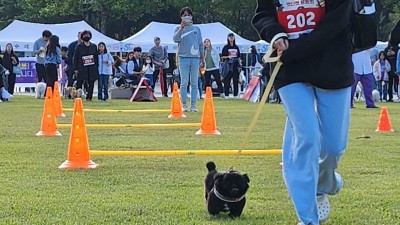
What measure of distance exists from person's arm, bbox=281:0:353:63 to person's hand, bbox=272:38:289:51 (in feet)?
0.10

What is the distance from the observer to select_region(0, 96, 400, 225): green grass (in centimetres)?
497

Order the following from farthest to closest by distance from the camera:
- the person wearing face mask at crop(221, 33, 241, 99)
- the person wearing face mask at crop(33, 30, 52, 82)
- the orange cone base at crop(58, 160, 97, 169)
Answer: the person wearing face mask at crop(221, 33, 241, 99) < the person wearing face mask at crop(33, 30, 52, 82) < the orange cone base at crop(58, 160, 97, 169)

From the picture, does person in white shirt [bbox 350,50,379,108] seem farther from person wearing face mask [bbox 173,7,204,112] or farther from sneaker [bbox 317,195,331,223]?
sneaker [bbox 317,195,331,223]

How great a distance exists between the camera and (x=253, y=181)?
21.1 feet

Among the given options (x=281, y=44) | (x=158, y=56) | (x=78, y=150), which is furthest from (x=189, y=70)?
(x=158, y=56)

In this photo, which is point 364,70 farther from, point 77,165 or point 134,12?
point 134,12

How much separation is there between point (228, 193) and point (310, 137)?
780 millimetres

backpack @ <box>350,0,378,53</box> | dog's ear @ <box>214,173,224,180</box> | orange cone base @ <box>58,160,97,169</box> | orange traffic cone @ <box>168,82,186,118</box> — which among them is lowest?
orange traffic cone @ <box>168,82,186,118</box>

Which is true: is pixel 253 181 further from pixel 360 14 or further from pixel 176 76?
pixel 176 76

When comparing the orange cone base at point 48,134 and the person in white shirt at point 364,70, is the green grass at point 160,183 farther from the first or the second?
the person in white shirt at point 364,70

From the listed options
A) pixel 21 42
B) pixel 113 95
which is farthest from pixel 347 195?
pixel 21 42

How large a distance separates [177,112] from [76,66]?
7401 millimetres

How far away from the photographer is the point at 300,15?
14.5 feet

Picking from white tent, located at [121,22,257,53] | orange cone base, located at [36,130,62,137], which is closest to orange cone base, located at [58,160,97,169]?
orange cone base, located at [36,130,62,137]
